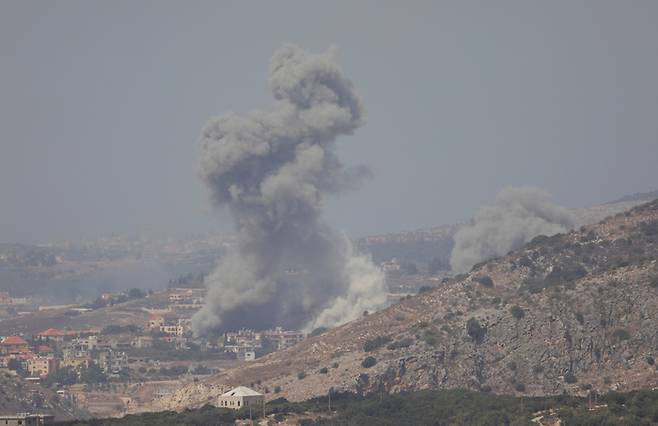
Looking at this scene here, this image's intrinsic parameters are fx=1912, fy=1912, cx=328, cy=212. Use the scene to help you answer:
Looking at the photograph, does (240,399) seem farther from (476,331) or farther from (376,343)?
(476,331)

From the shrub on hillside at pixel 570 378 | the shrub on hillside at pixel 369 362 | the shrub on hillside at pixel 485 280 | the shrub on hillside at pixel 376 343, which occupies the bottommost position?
the shrub on hillside at pixel 570 378

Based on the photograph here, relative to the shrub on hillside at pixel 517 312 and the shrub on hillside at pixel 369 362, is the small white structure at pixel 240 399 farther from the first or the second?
the shrub on hillside at pixel 517 312

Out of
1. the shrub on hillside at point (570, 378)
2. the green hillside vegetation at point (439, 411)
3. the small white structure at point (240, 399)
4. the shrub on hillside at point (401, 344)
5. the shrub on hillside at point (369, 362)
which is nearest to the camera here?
the green hillside vegetation at point (439, 411)

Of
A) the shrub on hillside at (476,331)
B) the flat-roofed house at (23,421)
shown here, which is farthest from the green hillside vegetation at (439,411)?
the shrub on hillside at (476,331)

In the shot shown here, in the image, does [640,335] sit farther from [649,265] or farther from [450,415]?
[450,415]

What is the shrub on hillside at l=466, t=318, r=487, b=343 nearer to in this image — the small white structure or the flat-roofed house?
the small white structure

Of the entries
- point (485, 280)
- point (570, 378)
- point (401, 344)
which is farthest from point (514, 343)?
point (485, 280)
